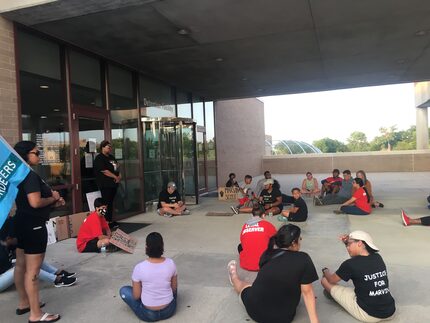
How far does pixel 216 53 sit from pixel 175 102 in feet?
14.6

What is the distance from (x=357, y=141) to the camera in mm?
86062

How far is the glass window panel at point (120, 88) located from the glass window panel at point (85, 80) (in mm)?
444

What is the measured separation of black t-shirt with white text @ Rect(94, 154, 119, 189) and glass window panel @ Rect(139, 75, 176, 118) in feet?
9.77

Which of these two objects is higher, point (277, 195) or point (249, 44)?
point (249, 44)

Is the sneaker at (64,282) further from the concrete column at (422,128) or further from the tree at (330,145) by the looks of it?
the tree at (330,145)

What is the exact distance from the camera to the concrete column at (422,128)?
2738 cm

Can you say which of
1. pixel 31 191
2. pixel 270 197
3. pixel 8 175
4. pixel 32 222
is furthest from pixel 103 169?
pixel 8 175

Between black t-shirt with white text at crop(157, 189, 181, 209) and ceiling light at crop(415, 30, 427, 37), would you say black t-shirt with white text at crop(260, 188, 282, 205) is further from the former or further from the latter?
ceiling light at crop(415, 30, 427, 37)

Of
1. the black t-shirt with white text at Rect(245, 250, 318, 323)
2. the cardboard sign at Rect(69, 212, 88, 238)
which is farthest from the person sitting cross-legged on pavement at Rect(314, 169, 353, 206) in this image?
the black t-shirt with white text at Rect(245, 250, 318, 323)

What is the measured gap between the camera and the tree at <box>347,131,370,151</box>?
83.2 metres

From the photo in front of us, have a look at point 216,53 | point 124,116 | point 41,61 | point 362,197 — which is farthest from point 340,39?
point 41,61

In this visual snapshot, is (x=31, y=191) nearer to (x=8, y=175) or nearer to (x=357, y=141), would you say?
(x=8, y=175)

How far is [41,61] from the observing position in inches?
290

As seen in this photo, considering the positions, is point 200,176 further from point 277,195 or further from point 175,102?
point 277,195
